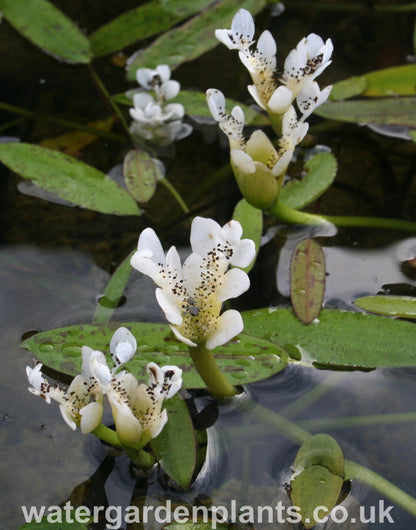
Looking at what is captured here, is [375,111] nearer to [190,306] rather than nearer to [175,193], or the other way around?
[175,193]

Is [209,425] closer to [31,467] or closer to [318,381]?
[318,381]

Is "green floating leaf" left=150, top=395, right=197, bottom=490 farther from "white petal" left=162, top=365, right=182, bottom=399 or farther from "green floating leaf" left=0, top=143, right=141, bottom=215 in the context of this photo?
"green floating leaf" left=0, top=143, right=141, bottom=215

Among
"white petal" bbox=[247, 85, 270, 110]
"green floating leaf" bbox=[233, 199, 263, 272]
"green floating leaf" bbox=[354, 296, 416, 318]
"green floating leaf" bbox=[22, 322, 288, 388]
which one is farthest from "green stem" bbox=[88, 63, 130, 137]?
"green floating leaf" bbox=[354, 296, 416, 318]

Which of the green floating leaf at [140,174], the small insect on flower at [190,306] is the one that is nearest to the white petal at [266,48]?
the green floating leaf at [140,174]

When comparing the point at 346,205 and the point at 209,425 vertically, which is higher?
the point at 346,205

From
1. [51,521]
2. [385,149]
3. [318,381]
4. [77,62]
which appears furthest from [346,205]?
[51,521]

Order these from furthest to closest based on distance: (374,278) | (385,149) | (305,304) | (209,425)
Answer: (385,149) < (374,278) < (305,304) < (209,425)
